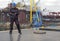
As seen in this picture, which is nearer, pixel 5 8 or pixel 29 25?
pixel 29 25

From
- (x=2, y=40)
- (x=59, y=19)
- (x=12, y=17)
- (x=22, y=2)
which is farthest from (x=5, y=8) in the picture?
(x=2, y=40)

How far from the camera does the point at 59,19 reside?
2350 centimetres

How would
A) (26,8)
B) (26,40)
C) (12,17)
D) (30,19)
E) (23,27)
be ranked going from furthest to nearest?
(26,8) → (30,19) → (23,27) → (12,17) → (26,40)

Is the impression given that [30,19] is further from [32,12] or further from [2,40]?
[2,40]

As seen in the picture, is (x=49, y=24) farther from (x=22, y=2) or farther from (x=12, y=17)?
(x=12, y=17)

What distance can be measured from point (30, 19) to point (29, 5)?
1.30 meters

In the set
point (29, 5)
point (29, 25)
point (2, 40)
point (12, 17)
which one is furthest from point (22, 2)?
point (2, 40)

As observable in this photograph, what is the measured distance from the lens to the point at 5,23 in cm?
1928

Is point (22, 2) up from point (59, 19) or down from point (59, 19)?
up

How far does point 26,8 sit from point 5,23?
3.53 meters

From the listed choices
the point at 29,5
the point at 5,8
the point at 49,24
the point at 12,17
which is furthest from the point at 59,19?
the point at 12,17

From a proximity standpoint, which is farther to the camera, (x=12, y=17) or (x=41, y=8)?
(x=41, y=8)

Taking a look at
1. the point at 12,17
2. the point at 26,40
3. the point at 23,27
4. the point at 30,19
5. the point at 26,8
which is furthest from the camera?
the point at 26,8

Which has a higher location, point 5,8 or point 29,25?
point 5,8
